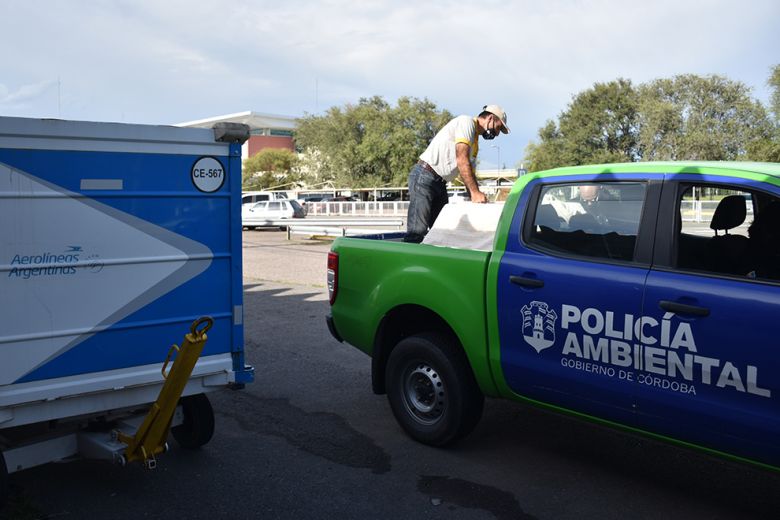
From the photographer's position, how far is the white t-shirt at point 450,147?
637 cm

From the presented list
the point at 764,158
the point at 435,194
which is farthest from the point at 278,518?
the point at 764,158

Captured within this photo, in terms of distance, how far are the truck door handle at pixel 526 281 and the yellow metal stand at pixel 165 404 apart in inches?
69.5

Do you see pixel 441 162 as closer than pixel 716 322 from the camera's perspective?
No

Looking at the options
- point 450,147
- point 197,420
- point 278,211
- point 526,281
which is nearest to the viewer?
point 526,281

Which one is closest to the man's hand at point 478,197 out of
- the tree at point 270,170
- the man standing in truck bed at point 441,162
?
the man standing in truck bed at point 441,162

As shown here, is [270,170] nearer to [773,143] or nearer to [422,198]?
[773,143]

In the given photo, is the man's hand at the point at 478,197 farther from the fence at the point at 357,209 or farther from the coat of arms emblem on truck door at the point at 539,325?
the fence at the point at 357,209

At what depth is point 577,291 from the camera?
12.6ft

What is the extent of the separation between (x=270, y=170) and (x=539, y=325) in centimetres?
7520

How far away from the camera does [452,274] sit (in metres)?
4.55

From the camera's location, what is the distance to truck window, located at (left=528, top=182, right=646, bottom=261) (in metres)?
3.86

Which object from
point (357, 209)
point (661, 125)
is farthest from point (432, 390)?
point (661, 125)

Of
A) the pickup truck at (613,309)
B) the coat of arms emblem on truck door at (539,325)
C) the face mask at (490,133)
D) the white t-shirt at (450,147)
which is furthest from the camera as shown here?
the face mask at (490,133)

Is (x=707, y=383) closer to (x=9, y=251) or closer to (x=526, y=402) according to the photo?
(x=526, y=402)
